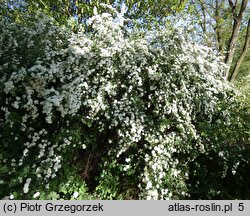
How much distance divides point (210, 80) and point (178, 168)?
1.47m

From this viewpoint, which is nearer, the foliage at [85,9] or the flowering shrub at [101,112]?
the flowering shrub at [101,112]

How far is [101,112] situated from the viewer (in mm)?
3424

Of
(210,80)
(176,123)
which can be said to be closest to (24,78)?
(176,123)

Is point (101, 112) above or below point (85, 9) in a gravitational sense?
below

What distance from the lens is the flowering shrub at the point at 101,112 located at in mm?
3191

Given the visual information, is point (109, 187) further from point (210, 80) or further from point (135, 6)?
point (135, 6)

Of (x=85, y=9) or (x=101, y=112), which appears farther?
(x=85, y=9)

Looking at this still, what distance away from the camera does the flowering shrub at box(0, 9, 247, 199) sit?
3.19 m

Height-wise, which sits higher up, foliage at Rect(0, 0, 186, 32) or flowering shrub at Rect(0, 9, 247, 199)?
foliage at Rect(0, 0, 186, 32)

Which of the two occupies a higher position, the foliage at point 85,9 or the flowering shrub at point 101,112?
the foliage at point 85,9

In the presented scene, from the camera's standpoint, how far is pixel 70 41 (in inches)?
148

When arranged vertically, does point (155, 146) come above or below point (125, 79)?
below

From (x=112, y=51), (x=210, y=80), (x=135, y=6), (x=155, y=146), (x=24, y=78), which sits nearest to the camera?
(x=24, y=78)

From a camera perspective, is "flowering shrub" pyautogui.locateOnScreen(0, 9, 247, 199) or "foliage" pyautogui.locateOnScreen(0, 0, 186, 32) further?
"foliage" pyautogui.locateOnScreen(0, 0, 186, 32)
